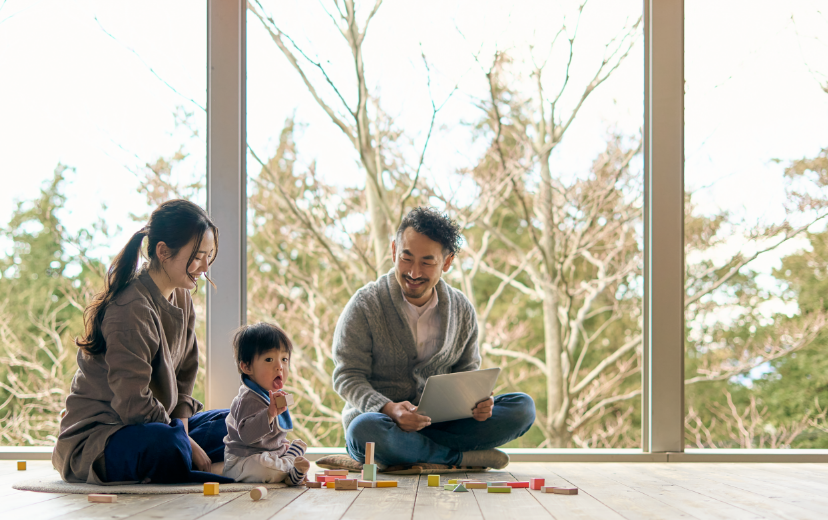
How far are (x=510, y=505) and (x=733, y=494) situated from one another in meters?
0.58

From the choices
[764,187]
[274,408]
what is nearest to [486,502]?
[274,408]

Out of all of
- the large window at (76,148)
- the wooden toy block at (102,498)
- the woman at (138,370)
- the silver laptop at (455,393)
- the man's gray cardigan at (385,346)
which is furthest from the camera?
the large window at (76,148)

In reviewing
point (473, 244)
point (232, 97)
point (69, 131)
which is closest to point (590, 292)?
point (473, 244)

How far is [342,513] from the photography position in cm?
132

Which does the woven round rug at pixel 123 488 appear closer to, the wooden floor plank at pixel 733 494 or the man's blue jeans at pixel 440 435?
the man's blue jeans at pixel 440 435

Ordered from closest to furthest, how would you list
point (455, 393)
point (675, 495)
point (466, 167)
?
point (675, 495)
point (455, 393)
point (466, 167)

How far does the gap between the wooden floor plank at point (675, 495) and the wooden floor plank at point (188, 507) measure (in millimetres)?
967

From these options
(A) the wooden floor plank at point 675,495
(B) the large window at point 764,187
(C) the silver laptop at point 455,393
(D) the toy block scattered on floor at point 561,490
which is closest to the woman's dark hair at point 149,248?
(C) the silver laptop at point 455,393

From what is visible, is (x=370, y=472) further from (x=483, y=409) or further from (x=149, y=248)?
(x=149, y=248)

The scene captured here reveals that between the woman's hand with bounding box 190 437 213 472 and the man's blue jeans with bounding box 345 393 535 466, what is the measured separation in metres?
0.41

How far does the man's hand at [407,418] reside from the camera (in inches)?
75.5

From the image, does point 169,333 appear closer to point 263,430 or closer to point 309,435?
point 263,430

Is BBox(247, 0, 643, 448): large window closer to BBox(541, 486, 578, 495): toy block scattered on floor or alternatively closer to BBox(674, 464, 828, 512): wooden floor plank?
BBox(674, 464, 828, 512): wooden floor plank

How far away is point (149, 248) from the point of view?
179cm
